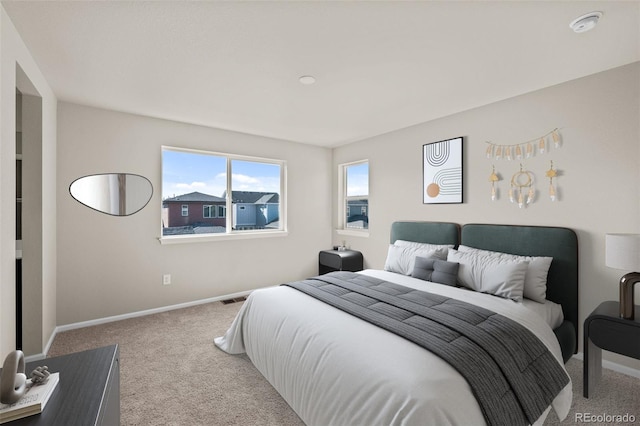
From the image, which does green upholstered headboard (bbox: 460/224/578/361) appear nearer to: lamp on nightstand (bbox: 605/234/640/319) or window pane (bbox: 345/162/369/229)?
lamp on nightstand (bbox: 605/234/640/319)

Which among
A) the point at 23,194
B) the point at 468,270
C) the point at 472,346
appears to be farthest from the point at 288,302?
the point at 23,194

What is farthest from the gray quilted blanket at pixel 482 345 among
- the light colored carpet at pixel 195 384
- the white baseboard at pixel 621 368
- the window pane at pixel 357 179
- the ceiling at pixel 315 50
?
the window pane at pixel 357 179

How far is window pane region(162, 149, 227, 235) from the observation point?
12.5ft

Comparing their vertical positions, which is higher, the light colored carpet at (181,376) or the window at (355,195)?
the window at (355,195)

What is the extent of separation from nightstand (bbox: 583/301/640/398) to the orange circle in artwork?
6.03 feet

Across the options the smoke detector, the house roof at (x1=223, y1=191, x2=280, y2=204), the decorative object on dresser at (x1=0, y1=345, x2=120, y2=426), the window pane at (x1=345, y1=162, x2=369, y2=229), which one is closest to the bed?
the decorative object on dresser at (x1=0, y1=345, x2=120, y2=426)

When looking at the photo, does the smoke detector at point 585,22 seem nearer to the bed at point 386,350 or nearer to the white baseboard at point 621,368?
the bed at point 386,350

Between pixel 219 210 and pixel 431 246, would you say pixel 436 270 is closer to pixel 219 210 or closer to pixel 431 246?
pixel 431 246

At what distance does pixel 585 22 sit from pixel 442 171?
1914 mm

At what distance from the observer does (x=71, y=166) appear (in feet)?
10.3

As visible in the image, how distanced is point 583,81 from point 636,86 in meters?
0.34

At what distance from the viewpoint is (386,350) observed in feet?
5.26

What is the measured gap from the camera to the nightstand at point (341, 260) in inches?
178

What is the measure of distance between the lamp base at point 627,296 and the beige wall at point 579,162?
42 cm
